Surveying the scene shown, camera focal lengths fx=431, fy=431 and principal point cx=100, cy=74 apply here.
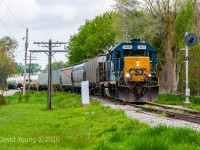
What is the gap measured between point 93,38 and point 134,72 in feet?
205

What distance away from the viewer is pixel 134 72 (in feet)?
82.2

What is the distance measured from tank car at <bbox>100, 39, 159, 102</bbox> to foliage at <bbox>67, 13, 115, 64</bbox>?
56.6 meters

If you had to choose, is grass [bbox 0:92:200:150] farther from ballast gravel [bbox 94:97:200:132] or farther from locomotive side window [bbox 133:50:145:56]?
locomotive side window [bbox 133:50:145:56]

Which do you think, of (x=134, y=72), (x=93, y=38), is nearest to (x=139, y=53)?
(x=134, y=72)

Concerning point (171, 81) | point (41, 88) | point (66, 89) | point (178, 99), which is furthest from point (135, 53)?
point (41, 88)

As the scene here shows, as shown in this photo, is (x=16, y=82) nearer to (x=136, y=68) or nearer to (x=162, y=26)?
(x=162, y=26)

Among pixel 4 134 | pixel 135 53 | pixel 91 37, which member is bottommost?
pixel 4 134

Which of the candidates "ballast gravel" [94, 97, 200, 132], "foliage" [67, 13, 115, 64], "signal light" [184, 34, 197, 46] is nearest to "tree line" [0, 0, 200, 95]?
"signal light" [184, 34, 197, 46]

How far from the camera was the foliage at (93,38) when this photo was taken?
286 ft

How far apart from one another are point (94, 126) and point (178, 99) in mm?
17886

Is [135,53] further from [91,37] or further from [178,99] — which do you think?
[91,37]

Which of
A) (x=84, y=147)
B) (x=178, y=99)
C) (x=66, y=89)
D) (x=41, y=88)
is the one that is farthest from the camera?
(x=41, y=88)

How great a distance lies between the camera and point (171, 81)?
44.5m

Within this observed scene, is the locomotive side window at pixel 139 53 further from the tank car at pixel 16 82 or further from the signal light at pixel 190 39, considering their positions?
the tank car at pixel 16 82
